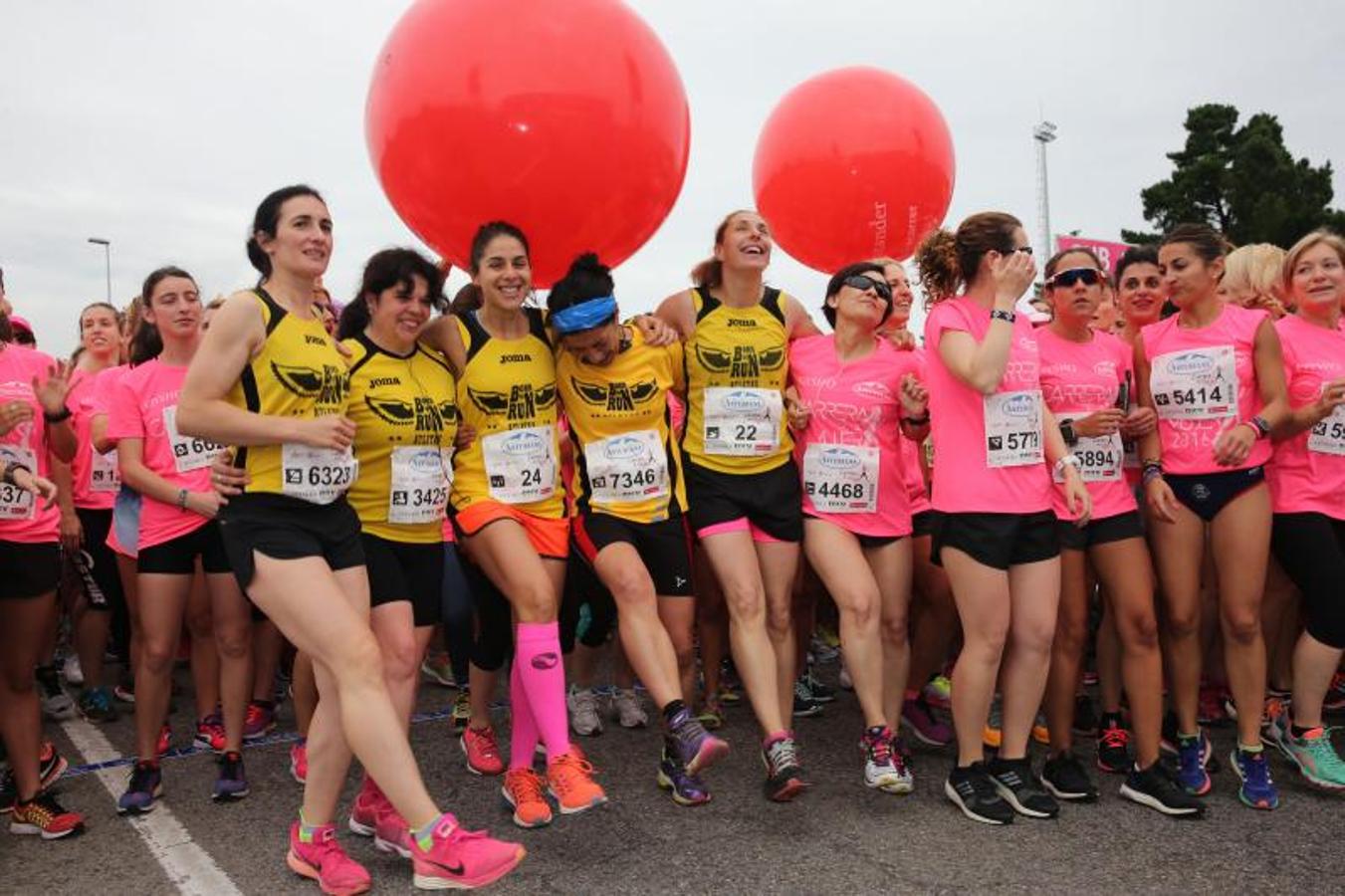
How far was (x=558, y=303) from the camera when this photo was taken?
3.64 meters

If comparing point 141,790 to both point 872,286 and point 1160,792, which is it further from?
point 1160,792

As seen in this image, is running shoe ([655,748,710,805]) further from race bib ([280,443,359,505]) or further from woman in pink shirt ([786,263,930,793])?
race bib ([280,443,359,505])

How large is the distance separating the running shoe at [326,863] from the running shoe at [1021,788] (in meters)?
2.20

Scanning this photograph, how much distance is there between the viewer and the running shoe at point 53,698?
16.8 ft

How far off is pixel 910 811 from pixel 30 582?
3.32 m

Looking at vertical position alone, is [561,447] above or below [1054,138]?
below

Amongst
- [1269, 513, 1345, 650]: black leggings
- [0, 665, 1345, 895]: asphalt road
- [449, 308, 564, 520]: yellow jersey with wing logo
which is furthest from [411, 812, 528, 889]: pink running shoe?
[1269, 513, 1345, 650]: black leggings

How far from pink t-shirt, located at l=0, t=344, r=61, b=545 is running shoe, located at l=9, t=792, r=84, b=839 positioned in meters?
0.94

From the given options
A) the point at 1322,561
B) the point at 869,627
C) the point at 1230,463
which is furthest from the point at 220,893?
the point at 1322,561

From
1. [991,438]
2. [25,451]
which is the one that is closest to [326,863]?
[25,451]

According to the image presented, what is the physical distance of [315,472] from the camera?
9.95ft

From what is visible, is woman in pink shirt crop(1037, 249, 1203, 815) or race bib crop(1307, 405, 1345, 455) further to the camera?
race bib crop(1307, 405, 1345, 455)

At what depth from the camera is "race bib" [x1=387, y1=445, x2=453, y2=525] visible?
3.43 metres

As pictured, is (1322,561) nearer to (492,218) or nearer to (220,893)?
(492,218)
